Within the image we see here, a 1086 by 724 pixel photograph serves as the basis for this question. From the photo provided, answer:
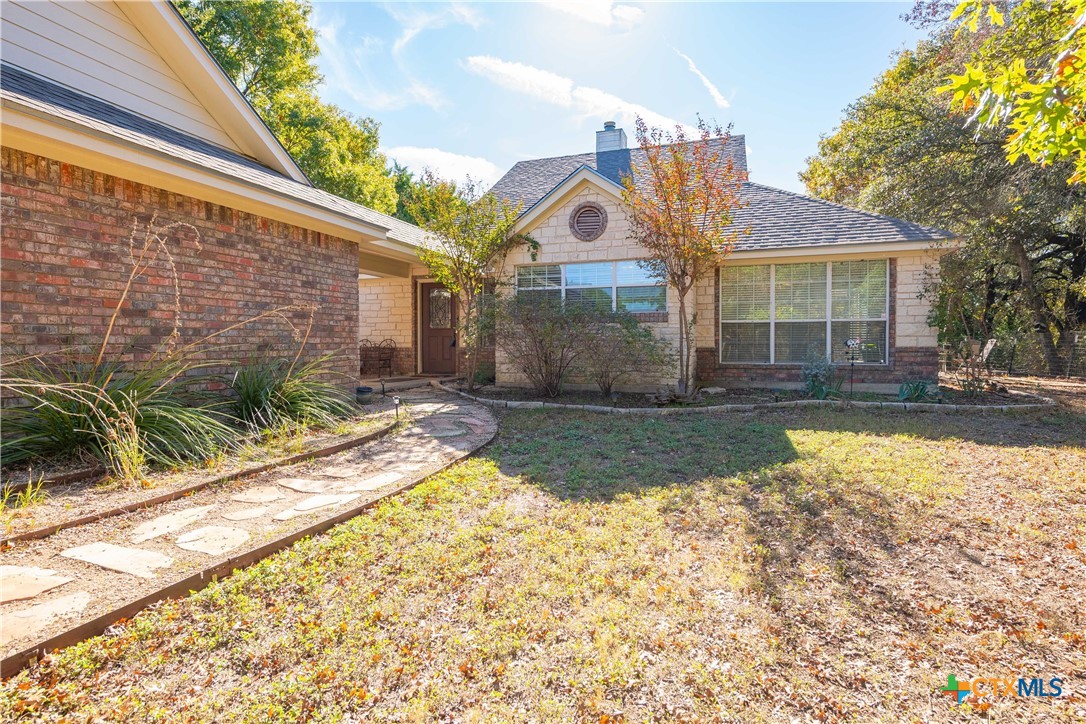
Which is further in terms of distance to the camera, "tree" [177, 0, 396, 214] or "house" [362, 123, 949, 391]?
"tree" [177, 0, 396, 214]

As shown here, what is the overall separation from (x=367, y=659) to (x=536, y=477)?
259 cm

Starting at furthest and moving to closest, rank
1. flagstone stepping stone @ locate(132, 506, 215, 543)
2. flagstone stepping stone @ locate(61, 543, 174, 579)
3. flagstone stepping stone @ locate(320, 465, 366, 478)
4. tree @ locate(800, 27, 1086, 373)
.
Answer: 1. tree @ locate(800, 27, 1086, 373)
2. flagstone stepping stone @ locate(320, 465, 366, 478)
3. flagstone stepping stone @ locate(132, 506, 215, 543)
4. flagstone stepping stone @ locate(61, 543, 174, 579)

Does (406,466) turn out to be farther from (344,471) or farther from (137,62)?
(137,62)

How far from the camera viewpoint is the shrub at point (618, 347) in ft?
27.1

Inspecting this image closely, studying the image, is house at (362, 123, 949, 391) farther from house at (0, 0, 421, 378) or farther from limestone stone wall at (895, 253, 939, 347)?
house at (0, 0, 421, 378)

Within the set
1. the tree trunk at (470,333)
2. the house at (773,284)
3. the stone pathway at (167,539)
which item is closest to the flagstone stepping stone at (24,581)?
the stone pathway at (167,539)

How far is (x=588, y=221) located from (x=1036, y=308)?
14.8 meters

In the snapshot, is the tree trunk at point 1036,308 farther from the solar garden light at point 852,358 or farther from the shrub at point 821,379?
the shrub at point 821,379

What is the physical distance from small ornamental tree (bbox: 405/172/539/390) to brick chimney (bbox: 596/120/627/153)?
569cm

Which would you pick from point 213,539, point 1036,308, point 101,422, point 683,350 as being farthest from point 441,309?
point 1036,308

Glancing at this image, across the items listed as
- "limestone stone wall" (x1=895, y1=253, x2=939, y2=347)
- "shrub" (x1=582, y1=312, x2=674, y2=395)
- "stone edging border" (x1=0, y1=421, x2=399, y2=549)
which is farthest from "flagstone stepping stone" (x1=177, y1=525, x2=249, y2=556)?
"limestone stone wall" (x1=895, y1=253, x2=939, y2=347)

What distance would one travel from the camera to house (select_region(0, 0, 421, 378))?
4047 millimetres

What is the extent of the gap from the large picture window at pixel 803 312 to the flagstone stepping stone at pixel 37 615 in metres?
10.1

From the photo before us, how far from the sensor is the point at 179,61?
21.1 feet
